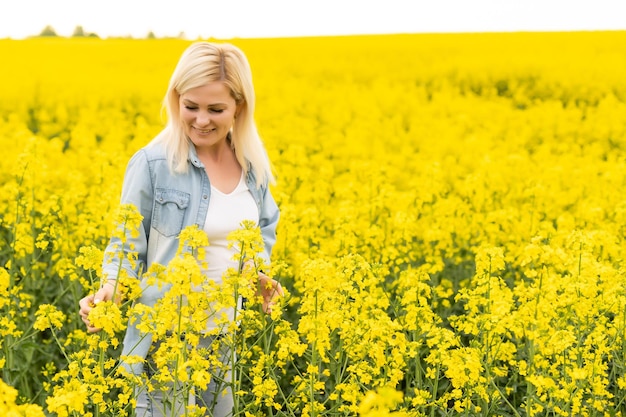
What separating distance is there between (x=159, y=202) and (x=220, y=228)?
0.87 feet

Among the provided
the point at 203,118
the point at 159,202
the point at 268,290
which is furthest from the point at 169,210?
the point at 268,290

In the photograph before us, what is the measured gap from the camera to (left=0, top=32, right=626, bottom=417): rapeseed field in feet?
11.2

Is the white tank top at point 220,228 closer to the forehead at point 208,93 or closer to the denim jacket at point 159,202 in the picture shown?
the denim jacket at point 159,202

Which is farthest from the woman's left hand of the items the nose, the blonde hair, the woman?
the nose

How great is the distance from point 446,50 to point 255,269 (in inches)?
697

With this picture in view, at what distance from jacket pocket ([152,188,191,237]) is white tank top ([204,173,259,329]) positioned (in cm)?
11

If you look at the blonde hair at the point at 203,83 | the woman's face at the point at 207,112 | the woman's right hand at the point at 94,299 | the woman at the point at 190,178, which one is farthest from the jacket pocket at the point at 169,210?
the woman's right hand at the point at 94,299

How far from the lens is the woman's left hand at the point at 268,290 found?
3.51m

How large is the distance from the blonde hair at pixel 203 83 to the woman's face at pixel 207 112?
0.09ft

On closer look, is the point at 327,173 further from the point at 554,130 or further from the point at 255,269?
the point at 554,130

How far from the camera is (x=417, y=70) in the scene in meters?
17.4

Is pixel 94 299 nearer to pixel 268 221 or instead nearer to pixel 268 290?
pixel 268 290

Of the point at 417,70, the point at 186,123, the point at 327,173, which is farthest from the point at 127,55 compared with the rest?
the point at 186,123

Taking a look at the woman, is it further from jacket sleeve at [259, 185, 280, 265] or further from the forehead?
jacket sleeve at [259, 185, 280, 265]
